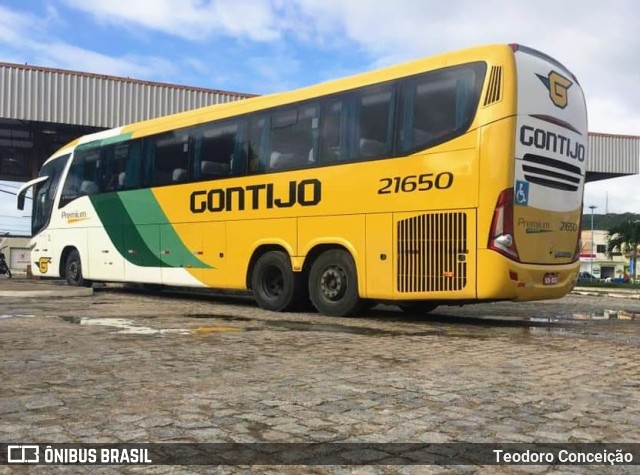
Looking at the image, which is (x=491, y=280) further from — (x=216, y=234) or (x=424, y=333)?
(x=216, y=234)

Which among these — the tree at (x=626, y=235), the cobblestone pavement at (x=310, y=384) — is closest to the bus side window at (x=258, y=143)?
the cobblestone pavement at (x=310, y=384)

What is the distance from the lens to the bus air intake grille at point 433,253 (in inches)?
340

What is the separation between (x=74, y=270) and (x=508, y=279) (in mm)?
11812

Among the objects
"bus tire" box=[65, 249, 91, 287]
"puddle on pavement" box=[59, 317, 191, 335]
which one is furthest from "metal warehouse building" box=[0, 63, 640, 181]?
"puddle on pavement" box=[59, 317, 191, 335]

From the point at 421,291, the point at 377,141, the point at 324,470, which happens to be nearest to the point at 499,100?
the point at 377,141

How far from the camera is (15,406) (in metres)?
4.16

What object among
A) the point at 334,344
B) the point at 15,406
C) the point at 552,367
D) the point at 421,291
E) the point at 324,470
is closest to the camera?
the point at 324,470

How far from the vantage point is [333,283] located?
10.3 m

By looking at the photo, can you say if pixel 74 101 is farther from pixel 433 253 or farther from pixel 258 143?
pixel 433 253

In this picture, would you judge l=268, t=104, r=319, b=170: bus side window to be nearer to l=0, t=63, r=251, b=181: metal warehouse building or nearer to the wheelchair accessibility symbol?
the wheelchair accessibility symbol

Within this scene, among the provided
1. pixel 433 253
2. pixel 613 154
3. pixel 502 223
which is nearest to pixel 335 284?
pixel 433 253

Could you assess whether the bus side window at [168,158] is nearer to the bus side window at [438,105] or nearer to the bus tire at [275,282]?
the bus tire at [275,282]

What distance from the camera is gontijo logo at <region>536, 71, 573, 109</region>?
8.97m

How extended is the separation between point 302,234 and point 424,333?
3.07 meters
